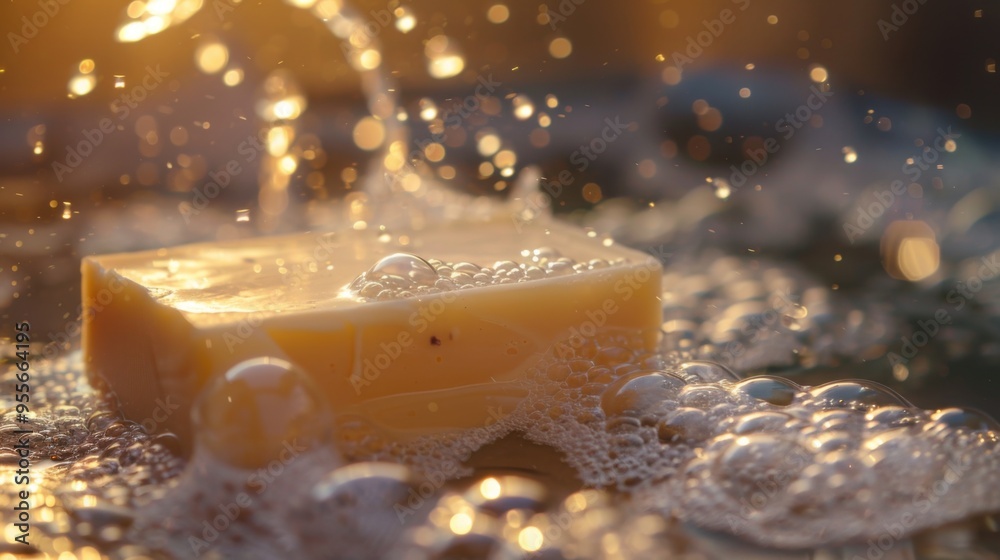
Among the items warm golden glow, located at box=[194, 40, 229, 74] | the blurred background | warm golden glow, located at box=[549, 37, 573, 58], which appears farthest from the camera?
warm golden glow, located at box=[549, 37, 573, 58]

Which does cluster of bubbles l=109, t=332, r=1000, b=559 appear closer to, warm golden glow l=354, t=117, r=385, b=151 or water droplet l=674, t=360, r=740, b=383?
water droplet l=674, t=360, r=740, b=383

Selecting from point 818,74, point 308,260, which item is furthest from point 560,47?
point 308,260

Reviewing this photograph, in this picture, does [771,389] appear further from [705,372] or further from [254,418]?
[254,418]

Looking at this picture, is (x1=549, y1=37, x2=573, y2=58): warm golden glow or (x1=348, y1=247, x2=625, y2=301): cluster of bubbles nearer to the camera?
(x1=348, y1=247, x2=625, y2=301): cluster of bubbles

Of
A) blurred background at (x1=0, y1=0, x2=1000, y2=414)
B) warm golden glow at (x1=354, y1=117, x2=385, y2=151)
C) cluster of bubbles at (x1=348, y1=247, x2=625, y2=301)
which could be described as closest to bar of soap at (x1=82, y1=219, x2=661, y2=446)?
cluster of bubbles at (x1=348, y1=247, x2=625, y2=301)

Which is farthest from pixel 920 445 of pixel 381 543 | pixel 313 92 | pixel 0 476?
pixel 313 92

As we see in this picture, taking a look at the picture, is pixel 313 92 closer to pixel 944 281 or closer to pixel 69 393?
pixel 69 393
